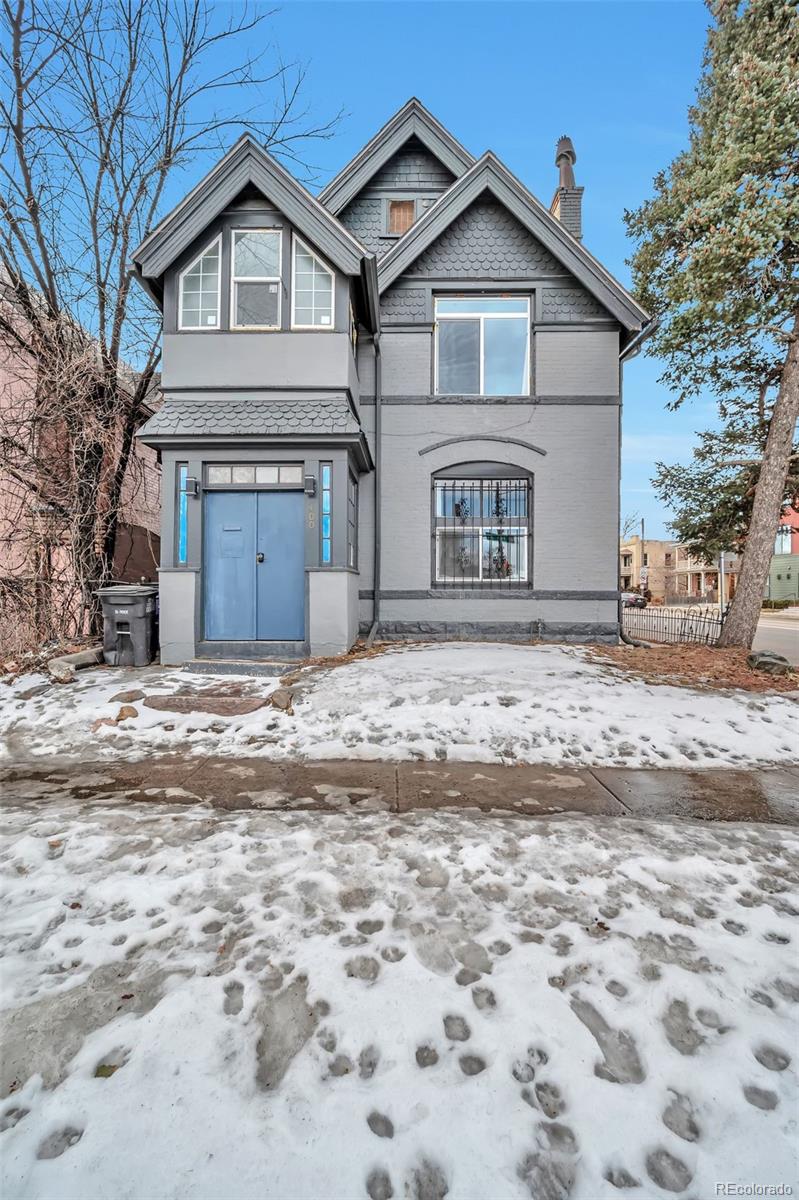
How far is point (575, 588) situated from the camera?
33.3 feet

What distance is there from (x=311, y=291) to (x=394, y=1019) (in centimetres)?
924

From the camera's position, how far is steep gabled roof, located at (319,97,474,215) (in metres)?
10.9

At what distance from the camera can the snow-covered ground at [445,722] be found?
500cm

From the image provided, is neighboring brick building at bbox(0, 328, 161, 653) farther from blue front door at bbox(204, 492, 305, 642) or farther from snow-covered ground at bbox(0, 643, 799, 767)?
blue front door at bbox(204, 492, 305, 642)

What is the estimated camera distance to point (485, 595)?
10.1 meters

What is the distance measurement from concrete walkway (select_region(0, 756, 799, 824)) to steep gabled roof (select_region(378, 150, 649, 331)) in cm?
877

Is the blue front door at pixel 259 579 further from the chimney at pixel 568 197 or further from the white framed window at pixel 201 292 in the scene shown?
the chimney at pixel 568 197

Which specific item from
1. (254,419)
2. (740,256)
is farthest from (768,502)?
(254,419)

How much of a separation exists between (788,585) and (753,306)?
4406cm

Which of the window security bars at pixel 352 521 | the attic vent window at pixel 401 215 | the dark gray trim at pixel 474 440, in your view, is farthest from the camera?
the attic vent window at pixel 401 215

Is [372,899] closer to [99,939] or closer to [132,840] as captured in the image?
[99,939]

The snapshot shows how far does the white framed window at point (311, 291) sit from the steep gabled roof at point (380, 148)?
363 cm

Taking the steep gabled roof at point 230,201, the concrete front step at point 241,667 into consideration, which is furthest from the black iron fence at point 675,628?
the steep gabled roof at point 230,201

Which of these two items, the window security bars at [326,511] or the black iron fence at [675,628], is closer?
the window security bars at [326,511]
